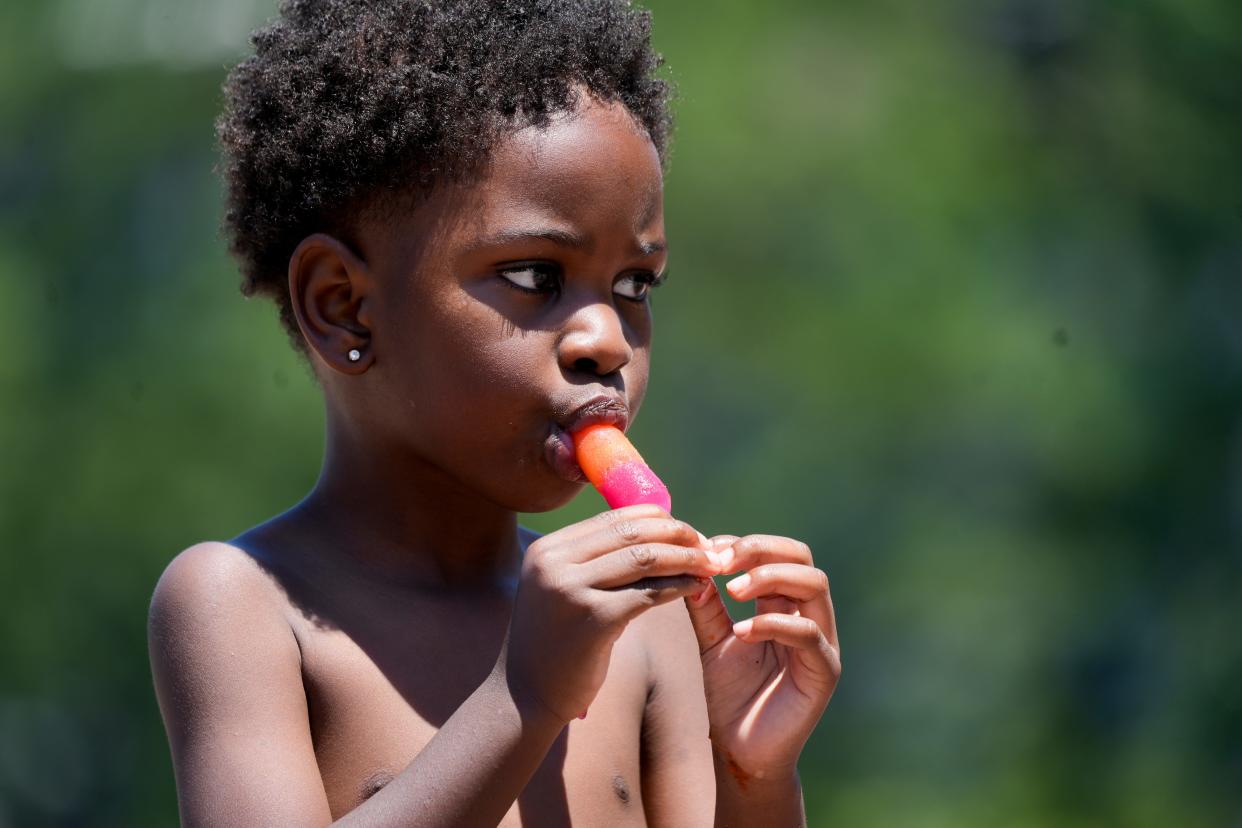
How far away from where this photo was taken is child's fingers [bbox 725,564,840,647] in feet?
5.18

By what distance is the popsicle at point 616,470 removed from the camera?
5.21ft

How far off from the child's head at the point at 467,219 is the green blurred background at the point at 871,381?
8.28ft

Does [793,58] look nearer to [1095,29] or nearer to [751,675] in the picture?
[1095,29]

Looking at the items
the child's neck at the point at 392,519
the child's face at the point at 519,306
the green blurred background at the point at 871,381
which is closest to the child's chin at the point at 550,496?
the child's face at the point at 519,306

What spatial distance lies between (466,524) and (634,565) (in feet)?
1.45

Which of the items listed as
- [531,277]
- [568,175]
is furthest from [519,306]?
[568,175]

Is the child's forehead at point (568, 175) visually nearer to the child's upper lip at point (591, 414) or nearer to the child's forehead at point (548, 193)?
the child's forehead at point (548, 193)

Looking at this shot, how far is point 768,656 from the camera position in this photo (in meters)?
1.72

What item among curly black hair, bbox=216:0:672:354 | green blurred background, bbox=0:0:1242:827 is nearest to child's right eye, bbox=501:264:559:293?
curly black hair, bbox=216:0:672:354

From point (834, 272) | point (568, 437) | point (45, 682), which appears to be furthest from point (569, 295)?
point (45, 682)

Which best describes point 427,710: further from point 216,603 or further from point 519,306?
point 519,306

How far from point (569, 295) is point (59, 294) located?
332cm

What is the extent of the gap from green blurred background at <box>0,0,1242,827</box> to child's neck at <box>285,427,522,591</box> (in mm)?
2485

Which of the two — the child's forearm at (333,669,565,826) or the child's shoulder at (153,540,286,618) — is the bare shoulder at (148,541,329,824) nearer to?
the child's shoulder at (153,540,286,618)
